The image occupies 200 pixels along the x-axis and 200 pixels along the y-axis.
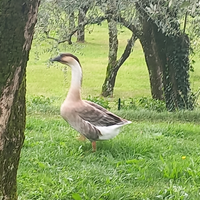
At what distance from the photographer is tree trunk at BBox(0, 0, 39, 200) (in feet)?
8.27

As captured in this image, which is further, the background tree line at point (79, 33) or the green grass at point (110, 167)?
the green grass at point (110, 167)

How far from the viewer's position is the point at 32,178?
13.9ft

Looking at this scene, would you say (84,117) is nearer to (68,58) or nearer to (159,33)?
(68,58)

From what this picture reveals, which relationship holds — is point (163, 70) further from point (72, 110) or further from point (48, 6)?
point (72, 110)

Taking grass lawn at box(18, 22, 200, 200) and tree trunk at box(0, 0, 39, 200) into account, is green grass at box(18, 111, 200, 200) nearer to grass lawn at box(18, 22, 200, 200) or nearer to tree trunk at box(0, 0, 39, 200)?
grass lawn at box(18, 22, 200, 200)

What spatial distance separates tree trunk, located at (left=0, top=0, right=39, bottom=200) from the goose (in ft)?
7.93

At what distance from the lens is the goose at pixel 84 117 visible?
17.4 feet

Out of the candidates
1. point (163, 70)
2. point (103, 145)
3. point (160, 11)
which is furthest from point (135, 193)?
point (163, 70)

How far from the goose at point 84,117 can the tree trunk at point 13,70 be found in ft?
7.93

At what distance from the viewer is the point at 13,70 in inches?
103

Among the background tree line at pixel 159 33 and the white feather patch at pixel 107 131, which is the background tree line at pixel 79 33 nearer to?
the background tree line at pixel 159 33

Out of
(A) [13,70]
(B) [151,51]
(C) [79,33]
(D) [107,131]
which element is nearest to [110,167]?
(D) [107,131]

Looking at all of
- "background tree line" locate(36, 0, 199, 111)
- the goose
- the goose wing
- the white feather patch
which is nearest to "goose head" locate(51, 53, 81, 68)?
the goose

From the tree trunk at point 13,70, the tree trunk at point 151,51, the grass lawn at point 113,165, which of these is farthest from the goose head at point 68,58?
the tree trunk at point 151,51
